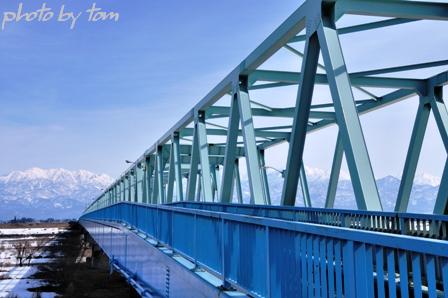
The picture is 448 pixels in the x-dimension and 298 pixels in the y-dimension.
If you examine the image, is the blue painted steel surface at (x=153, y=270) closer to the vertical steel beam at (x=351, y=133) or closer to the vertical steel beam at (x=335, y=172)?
the vertical steel beam at (x=351, y=133)

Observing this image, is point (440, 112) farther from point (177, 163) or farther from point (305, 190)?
point (305, 190)

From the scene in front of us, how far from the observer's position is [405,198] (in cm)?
1605

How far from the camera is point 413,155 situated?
616 inches

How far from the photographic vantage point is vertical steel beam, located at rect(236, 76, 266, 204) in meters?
13.7

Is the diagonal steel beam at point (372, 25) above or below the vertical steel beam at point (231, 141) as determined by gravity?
above

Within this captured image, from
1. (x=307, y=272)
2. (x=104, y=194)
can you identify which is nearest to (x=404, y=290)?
(x=307, y=272)

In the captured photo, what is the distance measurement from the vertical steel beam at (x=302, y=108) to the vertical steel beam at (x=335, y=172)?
29.4 feet

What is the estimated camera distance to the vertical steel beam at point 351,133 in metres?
7.95

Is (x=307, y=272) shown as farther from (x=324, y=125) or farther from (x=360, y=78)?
(x=324, y=125)

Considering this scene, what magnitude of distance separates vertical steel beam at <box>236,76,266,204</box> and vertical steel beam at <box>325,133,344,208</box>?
6.12 meters

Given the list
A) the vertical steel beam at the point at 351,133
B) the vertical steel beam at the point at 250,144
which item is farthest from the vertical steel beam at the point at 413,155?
the vertical steel beam at the point at 351,133

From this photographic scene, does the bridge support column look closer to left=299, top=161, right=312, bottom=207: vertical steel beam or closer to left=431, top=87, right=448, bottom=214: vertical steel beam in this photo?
left=299, top=161, right=312, bottom=207: vertical steel beam

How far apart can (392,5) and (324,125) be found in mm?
15816

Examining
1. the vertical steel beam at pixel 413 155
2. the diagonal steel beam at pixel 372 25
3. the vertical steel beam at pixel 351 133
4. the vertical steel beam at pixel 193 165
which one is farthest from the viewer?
the vertical steel beam at pixel 193 165
